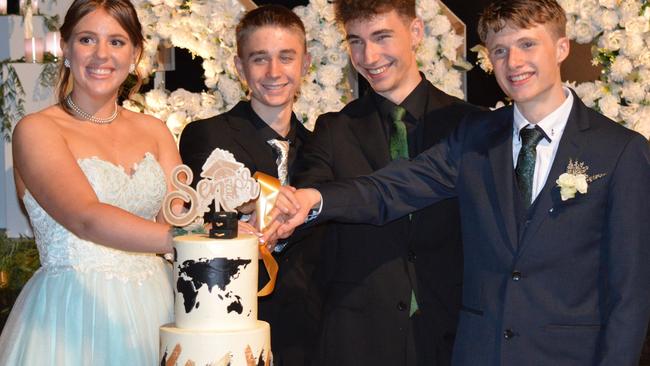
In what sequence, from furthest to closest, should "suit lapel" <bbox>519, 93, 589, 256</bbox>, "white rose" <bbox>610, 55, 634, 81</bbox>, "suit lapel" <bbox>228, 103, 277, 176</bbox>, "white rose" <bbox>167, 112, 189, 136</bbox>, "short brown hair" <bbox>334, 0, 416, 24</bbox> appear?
"white rose" <bbox>167, 112, 189, 136</bbox> → "white rose" <bbox>610, 55, 634, 81</bbox> → "suit lapel" <bbox>228, 103, 277, 176</bbox> → "short brown hair" <bbox>334, 0, 416, 24</bbox> → "suit lapel" <bbox>519, 93, 589, 256</bbox>

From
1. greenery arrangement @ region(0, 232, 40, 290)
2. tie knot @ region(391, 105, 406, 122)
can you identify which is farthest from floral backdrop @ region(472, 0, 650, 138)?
greenery arrangement @ region(0, 232, 40, 290)

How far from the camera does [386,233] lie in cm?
405

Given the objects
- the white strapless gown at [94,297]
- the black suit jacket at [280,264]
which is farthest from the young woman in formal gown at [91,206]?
the black suit jacket at [280,264]

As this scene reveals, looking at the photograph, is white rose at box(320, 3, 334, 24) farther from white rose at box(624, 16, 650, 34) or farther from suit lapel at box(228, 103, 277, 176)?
white rose at box(624, 16, 650, 34)

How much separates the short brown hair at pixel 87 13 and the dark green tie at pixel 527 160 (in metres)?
1.64

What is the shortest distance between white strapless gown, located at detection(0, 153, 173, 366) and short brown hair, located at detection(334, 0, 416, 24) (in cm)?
103

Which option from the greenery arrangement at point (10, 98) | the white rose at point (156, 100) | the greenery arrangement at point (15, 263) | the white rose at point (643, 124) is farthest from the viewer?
the greenery arrangement at point (10, 98)

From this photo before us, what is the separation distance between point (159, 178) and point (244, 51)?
774 mm

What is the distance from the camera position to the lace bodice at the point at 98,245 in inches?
156

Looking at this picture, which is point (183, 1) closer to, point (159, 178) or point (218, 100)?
point (218, 100)

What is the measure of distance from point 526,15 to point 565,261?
3.02 ft

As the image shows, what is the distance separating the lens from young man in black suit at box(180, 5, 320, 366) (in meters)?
4.29

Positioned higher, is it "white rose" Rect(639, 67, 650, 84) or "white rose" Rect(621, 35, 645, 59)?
"white rose" Rect(621, 35, 645, 59)

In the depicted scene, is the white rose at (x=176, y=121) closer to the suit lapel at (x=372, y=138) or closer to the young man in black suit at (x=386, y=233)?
the young man in black suit at (x=386, y=233)
